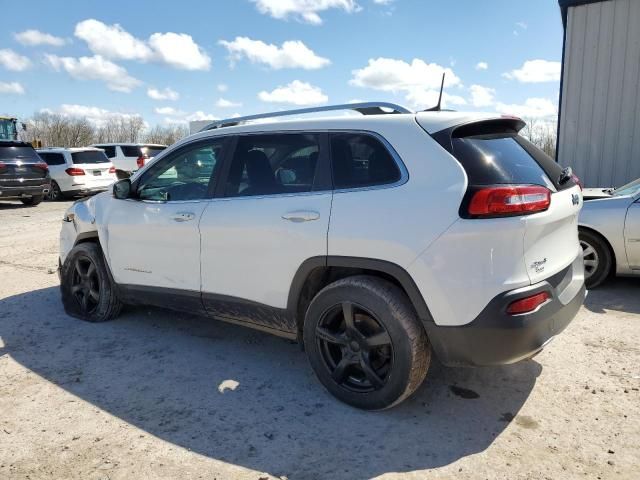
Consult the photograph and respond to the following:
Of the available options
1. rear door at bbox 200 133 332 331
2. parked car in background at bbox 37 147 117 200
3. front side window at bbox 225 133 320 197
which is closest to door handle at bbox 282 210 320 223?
rear door at bbox 200 133 332 331

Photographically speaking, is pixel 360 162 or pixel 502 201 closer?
pixel 502 201

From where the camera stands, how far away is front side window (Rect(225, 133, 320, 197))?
3393 millimetres

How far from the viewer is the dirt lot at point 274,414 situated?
264 centimetres

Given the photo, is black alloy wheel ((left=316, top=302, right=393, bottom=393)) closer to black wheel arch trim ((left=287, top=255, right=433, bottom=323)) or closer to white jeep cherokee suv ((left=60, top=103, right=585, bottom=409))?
white jeep cherokee suv ((left=60, top=103, right=585, bottom=409))

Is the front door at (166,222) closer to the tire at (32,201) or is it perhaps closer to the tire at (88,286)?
the tire at (88,286)

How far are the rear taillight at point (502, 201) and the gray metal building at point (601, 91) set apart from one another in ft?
29.4

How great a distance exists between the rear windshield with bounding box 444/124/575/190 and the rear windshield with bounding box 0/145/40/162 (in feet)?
46.5

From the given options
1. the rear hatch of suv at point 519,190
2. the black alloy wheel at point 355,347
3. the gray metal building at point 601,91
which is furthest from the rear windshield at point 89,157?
the rear hatch of suv at point 519,190

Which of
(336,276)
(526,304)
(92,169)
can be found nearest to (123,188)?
(336,276)

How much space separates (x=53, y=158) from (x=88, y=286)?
13633 millimetres

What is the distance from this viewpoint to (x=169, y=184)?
13.9 feet

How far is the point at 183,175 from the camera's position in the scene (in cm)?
417

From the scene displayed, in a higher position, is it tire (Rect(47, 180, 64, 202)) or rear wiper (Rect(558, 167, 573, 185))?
rear wiper (Rect(558, 167, 573, 185))

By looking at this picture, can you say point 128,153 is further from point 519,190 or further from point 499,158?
point 519,190
